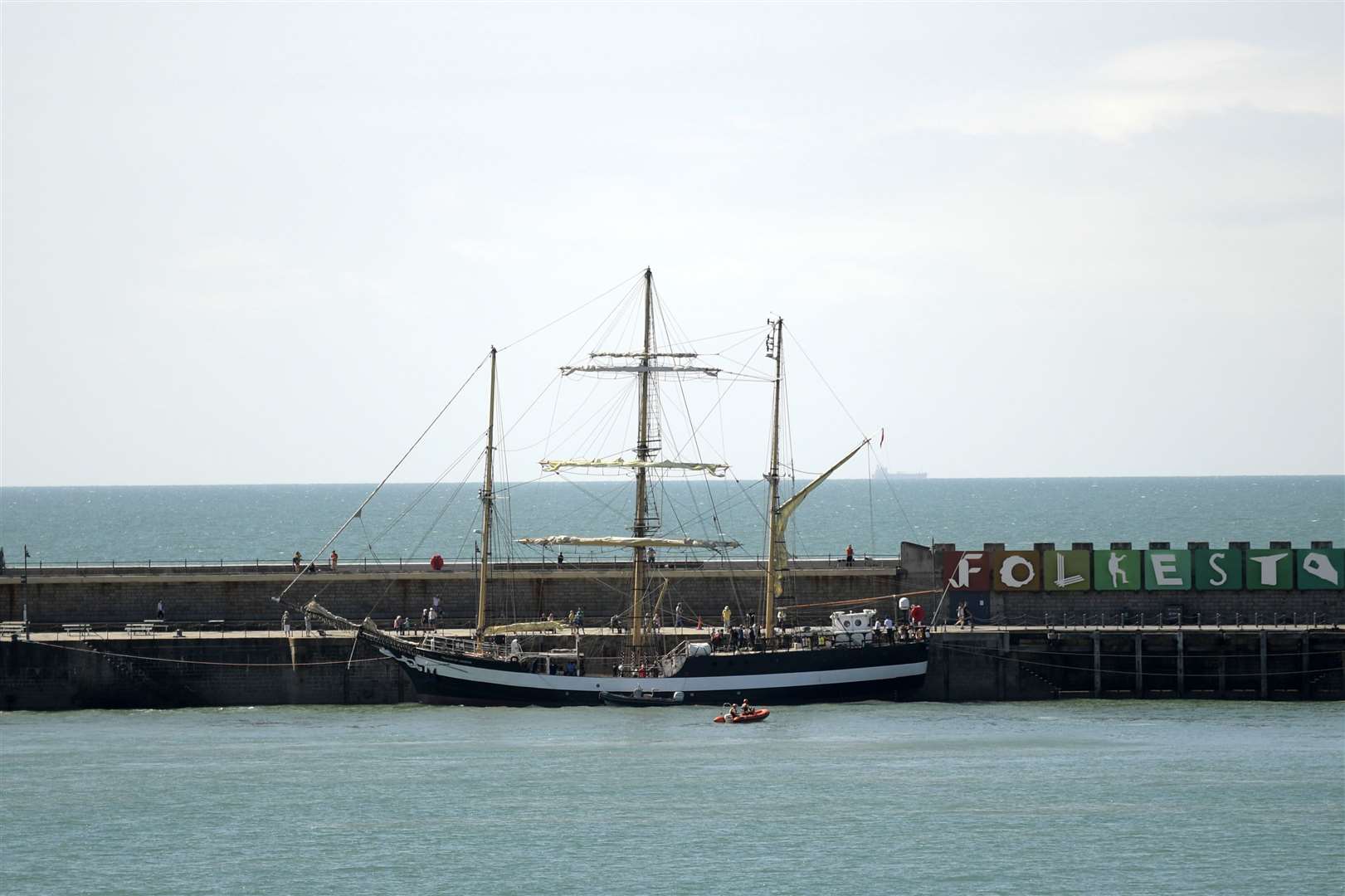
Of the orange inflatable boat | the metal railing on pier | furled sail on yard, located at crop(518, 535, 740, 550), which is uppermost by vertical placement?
furled sail on yard, located at crop(518, 535, 740, 550)

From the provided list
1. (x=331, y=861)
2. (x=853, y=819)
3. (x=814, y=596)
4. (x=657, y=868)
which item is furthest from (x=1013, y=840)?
(x=814, y=596)

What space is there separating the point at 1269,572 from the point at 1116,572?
20.6ft

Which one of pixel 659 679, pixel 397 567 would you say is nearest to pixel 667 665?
pixel 659 679

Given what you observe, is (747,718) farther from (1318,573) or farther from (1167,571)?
(1318,573)

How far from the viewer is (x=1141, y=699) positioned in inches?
2773

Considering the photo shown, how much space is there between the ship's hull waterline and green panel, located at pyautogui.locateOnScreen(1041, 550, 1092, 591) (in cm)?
803

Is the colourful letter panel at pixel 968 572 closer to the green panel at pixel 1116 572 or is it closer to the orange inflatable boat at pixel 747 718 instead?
the green panel at pixel 1116 572

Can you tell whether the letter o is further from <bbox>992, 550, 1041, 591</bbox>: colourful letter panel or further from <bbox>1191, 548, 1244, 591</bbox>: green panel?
<bbox>1191, 548, 1244, 591</bbox>: green panel

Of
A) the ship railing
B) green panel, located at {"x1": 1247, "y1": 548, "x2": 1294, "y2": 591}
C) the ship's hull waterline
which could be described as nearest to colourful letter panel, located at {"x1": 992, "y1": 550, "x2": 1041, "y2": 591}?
the ship's hull waterline

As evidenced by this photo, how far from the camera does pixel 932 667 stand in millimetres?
70312

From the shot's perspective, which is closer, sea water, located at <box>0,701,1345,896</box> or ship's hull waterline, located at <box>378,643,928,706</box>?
sea water, located at <box>0,701,1345,896</box>

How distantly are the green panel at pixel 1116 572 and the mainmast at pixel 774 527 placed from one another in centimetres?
1331

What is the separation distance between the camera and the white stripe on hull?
69.4 meters

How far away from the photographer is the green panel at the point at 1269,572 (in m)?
73.9
